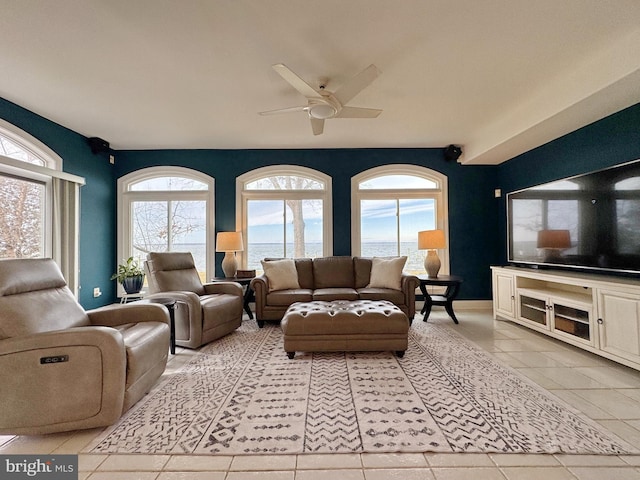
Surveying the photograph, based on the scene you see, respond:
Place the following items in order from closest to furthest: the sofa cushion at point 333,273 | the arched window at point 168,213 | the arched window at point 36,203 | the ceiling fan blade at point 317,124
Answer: the ceiling fan blade at point 317,124 → the arched window at point 36,203 → the sofa cushion at point 333,273 → the arched window at point 168,213

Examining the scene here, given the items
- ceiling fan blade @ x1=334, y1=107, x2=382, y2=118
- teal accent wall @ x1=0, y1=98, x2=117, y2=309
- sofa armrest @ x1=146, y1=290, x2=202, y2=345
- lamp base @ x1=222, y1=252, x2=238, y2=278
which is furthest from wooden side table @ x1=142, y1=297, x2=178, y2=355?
ceiling fan blade @ x1=334, y1=107, x2=382, y2=118

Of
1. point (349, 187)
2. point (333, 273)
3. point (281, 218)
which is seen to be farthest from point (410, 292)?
point (281, 218)

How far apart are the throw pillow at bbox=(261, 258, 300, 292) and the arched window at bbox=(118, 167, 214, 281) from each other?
132cm

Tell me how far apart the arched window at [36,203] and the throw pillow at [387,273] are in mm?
3984

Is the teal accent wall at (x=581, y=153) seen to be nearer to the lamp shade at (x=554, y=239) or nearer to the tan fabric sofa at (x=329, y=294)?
the lamp shade at (x=554, y=239)

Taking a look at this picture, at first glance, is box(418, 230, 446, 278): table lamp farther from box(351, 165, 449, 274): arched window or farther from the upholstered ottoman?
the upholstered ottoman

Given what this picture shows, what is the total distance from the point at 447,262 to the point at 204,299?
12.3 feet

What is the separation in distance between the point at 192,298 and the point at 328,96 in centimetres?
234

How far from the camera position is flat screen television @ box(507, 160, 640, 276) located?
2.56 metres

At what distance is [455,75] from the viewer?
2.75 metres

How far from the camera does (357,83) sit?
237 cm

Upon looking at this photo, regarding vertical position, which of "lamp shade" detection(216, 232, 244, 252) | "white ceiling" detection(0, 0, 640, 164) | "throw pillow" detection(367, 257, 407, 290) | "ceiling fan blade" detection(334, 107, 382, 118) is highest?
"white ceiling" detection(0, 0, 640, 164)

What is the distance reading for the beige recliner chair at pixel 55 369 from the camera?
1540mm

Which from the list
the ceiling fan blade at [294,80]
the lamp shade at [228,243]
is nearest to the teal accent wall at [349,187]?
the lamp shade at [228,243]
